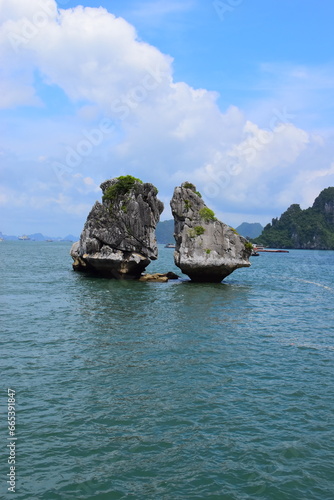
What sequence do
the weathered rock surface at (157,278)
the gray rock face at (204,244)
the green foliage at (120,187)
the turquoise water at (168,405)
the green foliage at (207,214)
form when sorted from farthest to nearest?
the green foliage at (120,187) < the weathered rock surface at (157,278) < the green foliage at (207,214) < the gray rock face at (204,244) < the turquoise water at (168,405)

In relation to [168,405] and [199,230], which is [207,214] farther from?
[168,405]

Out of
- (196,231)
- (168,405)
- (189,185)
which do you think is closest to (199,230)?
(196,231)

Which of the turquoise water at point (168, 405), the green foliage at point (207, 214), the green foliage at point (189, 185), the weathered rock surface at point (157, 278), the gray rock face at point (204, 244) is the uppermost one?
the green foliage at point (189, 185)

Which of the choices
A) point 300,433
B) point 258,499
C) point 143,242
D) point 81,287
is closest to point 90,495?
point 258,499

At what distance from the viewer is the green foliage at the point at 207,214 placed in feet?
144

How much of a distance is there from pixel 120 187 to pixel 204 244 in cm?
1291

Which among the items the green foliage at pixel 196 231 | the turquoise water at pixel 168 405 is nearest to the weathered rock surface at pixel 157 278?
the green foliage at pixel 196 231

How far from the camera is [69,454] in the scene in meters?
10.3

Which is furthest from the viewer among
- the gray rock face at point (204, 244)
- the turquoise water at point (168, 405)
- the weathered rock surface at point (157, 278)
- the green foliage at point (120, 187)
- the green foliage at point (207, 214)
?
the green foliage at point (120, 187)

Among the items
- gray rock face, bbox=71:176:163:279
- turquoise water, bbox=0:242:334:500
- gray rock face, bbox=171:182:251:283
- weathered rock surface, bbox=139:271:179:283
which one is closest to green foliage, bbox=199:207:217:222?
gray rock face, bbox=171:182:251:283

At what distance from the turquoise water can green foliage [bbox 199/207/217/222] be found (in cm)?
1845

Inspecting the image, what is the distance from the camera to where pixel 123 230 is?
46625mm

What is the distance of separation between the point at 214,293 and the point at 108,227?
16102 millimetres

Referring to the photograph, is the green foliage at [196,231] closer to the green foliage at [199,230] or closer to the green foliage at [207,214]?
the green foliage at [199,230]
